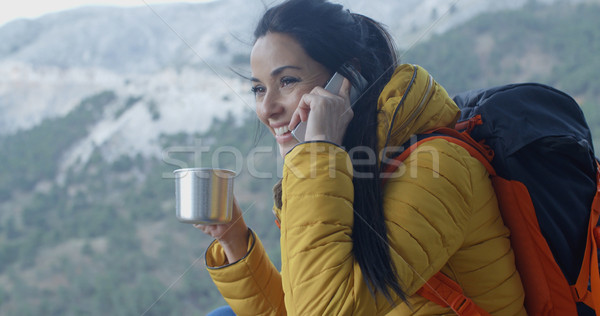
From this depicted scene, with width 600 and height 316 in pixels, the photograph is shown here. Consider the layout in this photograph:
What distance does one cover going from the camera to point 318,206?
0.90m

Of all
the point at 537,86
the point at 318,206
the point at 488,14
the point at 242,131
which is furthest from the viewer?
the point at 488,14

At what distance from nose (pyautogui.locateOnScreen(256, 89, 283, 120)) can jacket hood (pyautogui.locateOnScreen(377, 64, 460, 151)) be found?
0.92ft

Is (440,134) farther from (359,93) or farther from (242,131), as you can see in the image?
(242,131)

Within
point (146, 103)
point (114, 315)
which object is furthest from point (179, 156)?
point (114, 315)

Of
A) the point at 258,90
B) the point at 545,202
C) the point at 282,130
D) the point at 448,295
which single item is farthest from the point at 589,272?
the point at 258,90

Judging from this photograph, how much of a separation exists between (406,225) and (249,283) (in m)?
0.64

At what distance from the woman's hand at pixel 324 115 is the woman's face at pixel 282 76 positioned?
3.2 inches

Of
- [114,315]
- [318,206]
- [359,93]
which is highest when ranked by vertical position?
[359,93]

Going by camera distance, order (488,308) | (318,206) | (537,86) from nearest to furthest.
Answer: (318,206) < (488,308) < (537,86)

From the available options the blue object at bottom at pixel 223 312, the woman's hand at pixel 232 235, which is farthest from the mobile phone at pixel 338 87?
the blue object at bottom at pixel 223 312

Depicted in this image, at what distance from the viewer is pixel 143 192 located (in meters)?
8.88

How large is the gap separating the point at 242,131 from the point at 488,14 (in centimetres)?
846

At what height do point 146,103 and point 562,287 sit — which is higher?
point 146,103

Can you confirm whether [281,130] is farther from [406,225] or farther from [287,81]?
[406,225]
